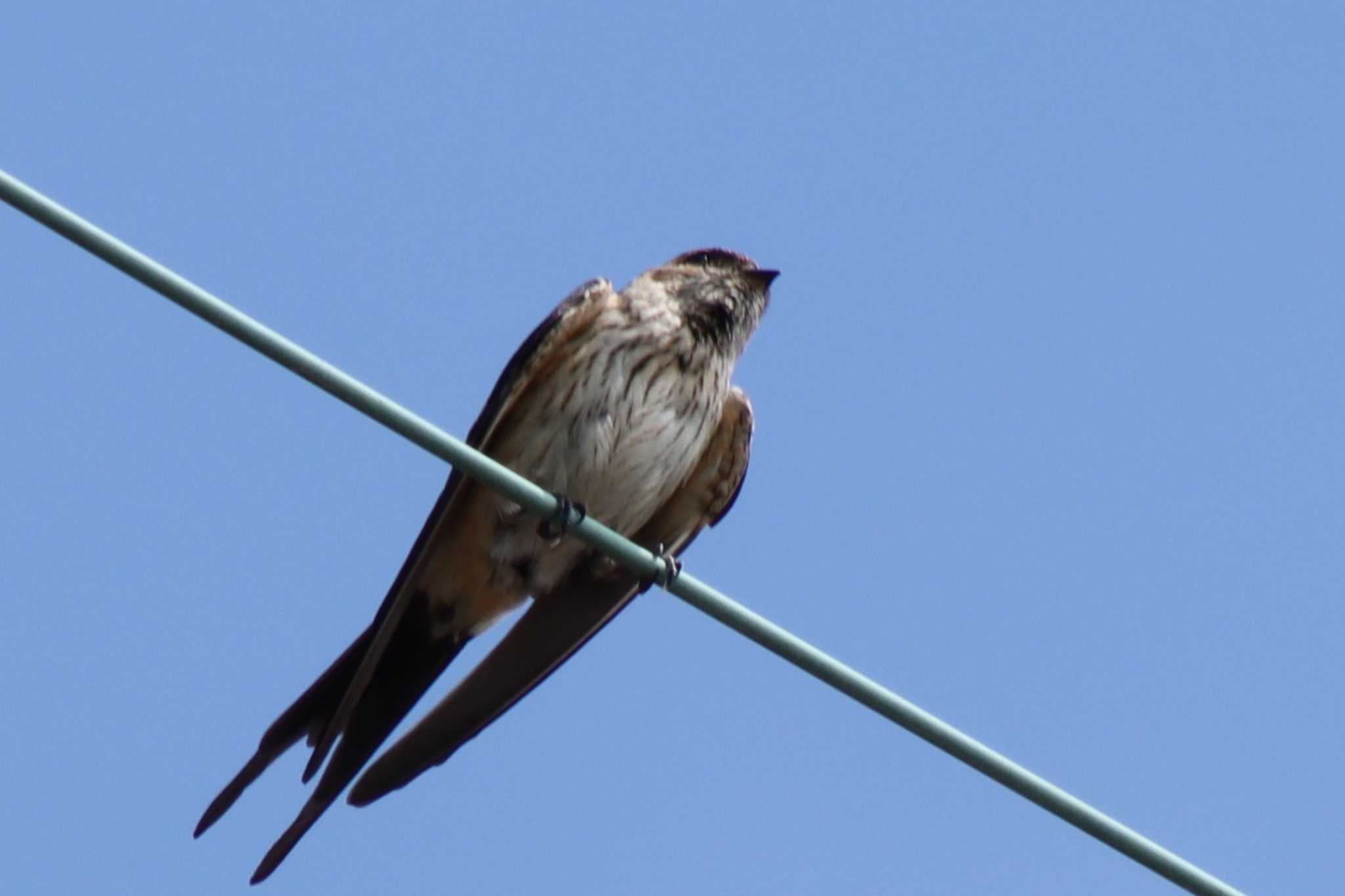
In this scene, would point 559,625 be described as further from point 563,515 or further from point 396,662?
point 563,515

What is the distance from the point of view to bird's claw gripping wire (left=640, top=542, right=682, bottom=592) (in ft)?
21.9

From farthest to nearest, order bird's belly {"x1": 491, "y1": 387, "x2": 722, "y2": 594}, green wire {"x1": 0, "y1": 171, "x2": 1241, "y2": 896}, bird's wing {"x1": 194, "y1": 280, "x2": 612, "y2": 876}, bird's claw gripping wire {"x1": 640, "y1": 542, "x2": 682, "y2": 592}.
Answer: bird's belly {"x1": 491, "y1": 387, "x2": 722, "y2": 594} → bird's wing {"x1": 194, "y1": 280, "x2": 612, "y2": 876} → bird's claw gripping wire {"x1": 640, "y1": 542, "x2": 682, "y2": 592} → green wire {"x1": 0, "y1": 171, "x2": 1241, "y2": 896}

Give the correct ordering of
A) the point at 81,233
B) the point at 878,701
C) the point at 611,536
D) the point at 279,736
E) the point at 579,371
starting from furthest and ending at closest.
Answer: the point at 579,371 → the point at 279,736 → the point at 611,536 → the point at 878,701 → the point at 81,233

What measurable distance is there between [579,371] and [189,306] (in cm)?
308

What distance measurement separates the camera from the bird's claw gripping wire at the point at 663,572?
666cm

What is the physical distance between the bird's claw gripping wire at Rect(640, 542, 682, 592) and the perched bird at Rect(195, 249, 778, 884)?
0.26ft

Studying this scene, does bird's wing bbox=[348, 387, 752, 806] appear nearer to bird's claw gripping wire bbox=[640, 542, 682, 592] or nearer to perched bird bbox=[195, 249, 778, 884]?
perched bird bbox=[195, 249, 778, 884]

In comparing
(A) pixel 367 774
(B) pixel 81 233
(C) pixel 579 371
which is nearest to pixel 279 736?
(A) pixel 367 774

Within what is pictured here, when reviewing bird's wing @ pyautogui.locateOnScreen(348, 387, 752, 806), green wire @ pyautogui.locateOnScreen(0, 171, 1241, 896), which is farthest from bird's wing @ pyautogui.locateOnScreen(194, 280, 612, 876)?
green wire @ pyautogui.locateOnScreen(0, 171, 1241, 896)

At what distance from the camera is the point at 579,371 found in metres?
7.67

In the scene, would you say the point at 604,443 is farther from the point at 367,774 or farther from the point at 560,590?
the point at 367,774

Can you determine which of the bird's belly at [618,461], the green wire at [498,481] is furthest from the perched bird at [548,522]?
the green wire at [498,481]

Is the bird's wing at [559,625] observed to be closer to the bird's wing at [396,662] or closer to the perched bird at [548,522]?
the perched bird at [548,522]

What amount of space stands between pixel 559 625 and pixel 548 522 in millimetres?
673
